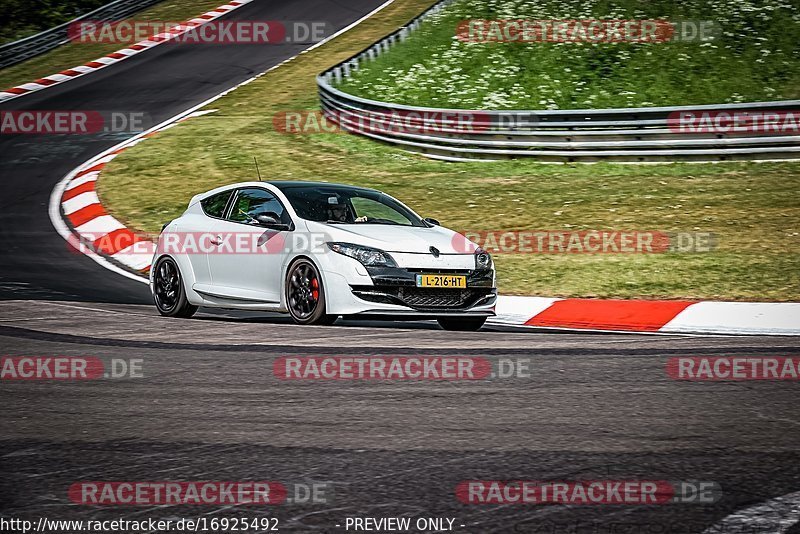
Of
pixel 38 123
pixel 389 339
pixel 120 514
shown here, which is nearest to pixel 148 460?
pixel 120 514

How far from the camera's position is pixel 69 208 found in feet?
57.4

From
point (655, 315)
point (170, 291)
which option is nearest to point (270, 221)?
point (170, 291)

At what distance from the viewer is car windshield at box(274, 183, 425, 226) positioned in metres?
10.3

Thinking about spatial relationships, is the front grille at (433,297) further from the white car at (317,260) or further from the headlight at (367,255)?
the headlight at (367,255)

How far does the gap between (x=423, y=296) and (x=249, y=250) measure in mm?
1770

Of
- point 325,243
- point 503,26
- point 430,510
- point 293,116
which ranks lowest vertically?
point 430,510

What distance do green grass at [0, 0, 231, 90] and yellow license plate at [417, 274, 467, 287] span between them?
21503mm

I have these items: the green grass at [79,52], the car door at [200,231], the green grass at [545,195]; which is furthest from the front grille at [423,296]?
the green grass at [79,52]

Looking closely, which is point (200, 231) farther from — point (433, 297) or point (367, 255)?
point (433, 297)

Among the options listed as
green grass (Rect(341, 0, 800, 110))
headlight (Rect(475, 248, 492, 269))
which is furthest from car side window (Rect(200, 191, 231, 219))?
green grass (Rect(341, 0, 800, 110))

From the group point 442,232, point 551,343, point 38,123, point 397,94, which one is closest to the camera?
point 551,343

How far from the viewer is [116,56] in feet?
105

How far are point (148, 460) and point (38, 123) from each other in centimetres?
2171

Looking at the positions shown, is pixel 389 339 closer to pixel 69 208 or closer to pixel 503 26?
pixel 69 208
